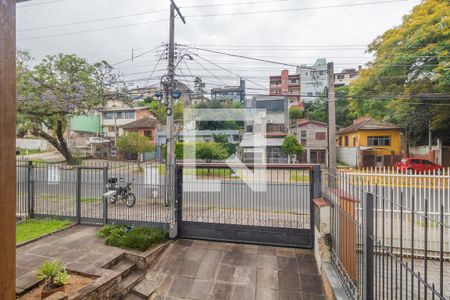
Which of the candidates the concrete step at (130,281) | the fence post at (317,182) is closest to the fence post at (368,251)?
the fence post at (317,182)

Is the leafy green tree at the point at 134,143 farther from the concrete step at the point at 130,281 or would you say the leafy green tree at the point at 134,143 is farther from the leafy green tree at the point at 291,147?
the concrete step at the point at 130,281

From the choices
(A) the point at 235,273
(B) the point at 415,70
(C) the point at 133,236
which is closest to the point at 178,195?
(C) the point at 133,236

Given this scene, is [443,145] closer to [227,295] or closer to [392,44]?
[392,44]

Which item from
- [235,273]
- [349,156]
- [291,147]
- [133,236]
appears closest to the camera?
[235,273]

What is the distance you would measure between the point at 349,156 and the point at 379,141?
2.86m

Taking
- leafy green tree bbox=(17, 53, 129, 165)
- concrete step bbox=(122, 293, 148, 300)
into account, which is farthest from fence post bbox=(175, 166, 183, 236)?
leafy green tree bbox=(17, 53, 129, 165)

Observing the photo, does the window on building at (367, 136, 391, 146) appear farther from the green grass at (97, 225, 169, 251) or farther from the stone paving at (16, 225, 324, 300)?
the green grass at (97, 225, 169, 251)

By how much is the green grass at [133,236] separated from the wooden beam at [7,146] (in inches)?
169

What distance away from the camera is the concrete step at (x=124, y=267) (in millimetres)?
4375

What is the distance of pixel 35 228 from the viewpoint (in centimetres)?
611

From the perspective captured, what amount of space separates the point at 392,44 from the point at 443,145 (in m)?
8.85

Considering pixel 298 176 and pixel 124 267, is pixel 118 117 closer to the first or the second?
pixel 124 267

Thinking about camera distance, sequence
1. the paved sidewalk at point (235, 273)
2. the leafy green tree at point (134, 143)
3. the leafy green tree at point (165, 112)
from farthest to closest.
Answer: the leafy green tree at point (165, 112) → the leafy green tree at point (134, 143) → the paved sidewalk at point (235, 273)

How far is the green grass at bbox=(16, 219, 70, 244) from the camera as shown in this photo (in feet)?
18.3
